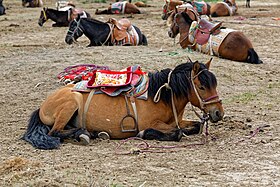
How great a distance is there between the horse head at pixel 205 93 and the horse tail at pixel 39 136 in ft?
4.82

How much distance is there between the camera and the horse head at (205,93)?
20.5ft

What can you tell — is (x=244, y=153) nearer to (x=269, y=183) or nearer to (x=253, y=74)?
(x=269, y=183)

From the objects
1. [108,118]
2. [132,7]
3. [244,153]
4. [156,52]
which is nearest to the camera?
[244,153]

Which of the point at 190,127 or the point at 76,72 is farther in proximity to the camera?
the point at 76,72

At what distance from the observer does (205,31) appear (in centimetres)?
1234

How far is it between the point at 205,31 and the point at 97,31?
2.37 metres

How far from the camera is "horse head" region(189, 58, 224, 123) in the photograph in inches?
245

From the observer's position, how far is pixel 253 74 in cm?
1063

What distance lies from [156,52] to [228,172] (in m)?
6.64

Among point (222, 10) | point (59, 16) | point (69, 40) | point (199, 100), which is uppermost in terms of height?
point (199, 100)

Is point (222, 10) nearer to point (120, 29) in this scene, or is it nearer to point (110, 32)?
point (120, 29)

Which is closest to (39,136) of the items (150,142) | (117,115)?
(117,115)

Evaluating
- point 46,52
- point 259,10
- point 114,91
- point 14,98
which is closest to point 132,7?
point 259,10

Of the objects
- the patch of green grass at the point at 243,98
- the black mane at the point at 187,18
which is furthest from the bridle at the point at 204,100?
the black mane at the point at 187,18
